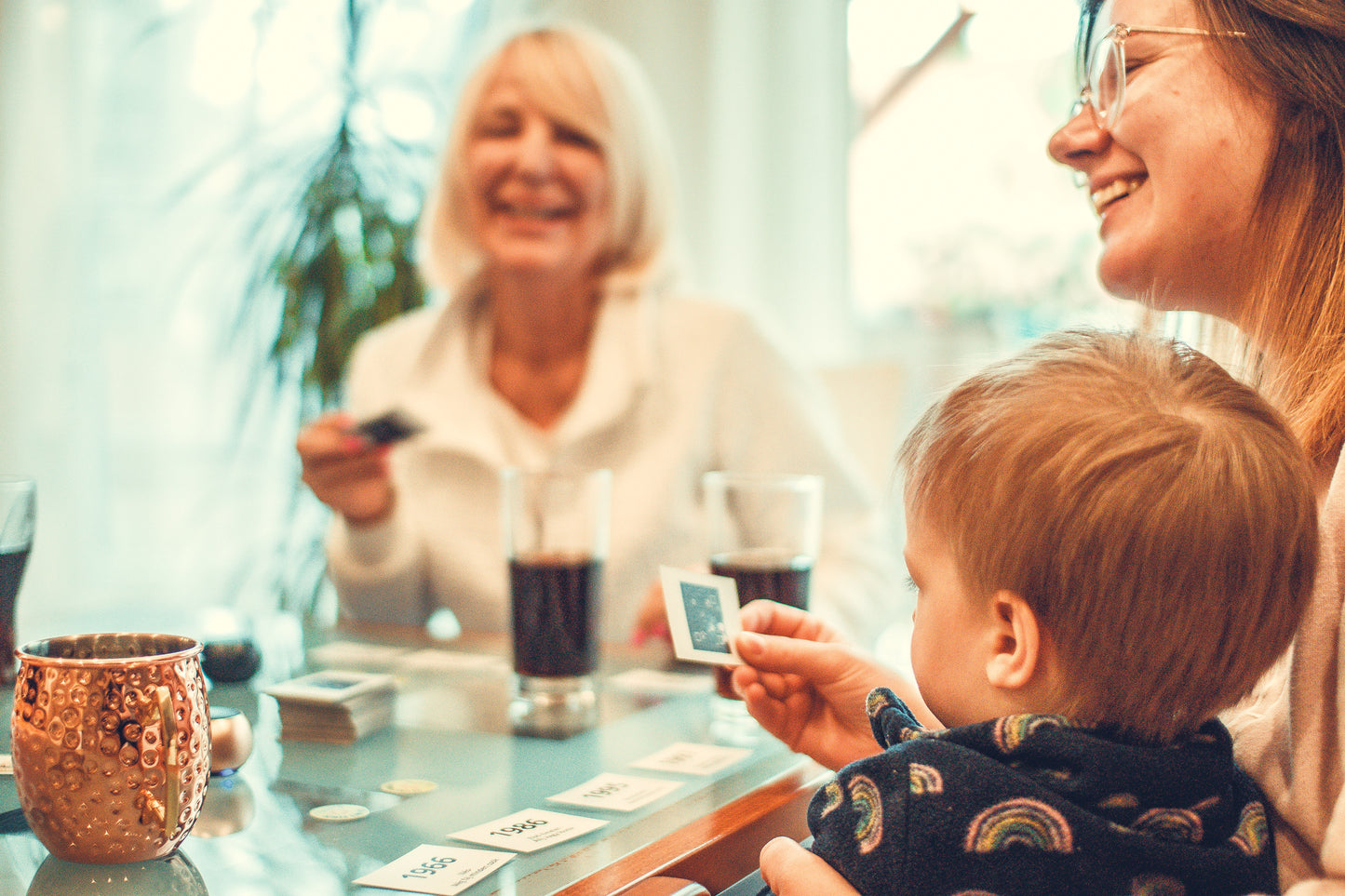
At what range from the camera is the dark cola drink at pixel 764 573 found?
1252 mm

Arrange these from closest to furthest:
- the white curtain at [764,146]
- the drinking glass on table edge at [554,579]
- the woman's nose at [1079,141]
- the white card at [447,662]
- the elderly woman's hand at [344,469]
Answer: the woman's nose at [1079,141]
the drinking glass on table edge at [554,579]
the white card at [447,662]
the elderly woman's hand at [344,469]
the white curtain at [764,146]

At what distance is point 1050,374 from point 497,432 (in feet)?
4.74

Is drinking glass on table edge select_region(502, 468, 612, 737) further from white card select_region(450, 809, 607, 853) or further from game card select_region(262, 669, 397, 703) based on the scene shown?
white card select_region(450, 809, 607, 853)

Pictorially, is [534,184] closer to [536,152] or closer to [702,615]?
[536,152]

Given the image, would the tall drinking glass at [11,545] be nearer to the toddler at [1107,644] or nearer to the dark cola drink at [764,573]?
the dark cola drink at [764,573]

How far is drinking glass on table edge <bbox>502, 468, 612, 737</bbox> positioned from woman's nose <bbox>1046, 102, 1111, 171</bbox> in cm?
57

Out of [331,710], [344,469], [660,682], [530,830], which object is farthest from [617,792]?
[344,469]

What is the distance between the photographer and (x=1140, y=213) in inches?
40.3

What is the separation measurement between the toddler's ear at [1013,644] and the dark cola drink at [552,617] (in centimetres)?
54

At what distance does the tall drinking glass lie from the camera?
1117mm

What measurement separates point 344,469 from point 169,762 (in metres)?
1.05

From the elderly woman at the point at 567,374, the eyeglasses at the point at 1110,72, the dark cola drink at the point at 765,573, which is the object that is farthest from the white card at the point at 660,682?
the eyeglasses at the point at 1110,72

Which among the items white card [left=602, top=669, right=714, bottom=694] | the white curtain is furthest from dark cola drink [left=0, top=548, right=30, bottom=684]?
the white curtain

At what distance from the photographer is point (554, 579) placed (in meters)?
1.25
